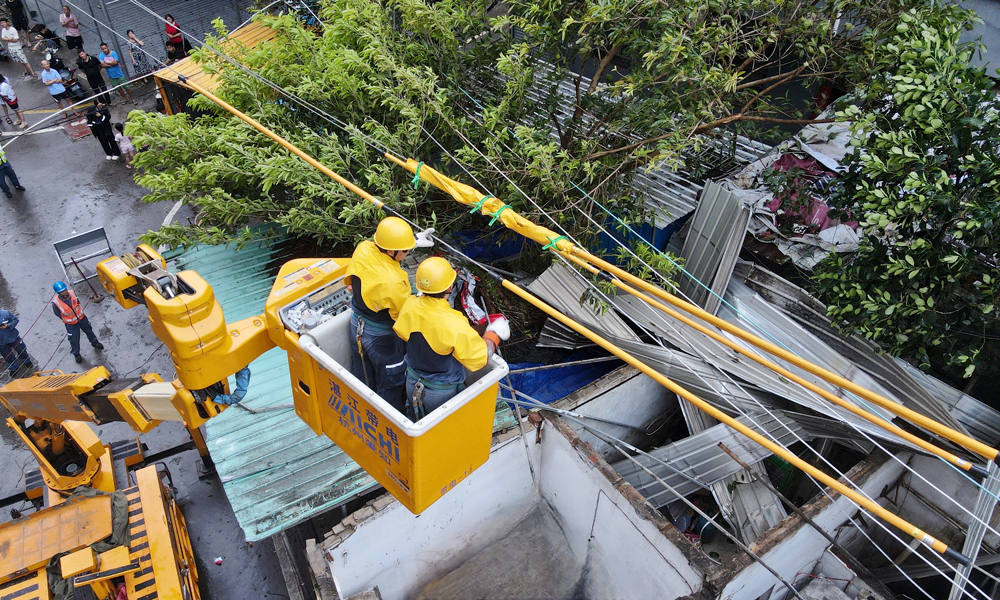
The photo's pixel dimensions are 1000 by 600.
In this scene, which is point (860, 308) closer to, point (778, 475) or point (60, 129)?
point (778, 475)

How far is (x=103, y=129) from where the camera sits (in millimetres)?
15664

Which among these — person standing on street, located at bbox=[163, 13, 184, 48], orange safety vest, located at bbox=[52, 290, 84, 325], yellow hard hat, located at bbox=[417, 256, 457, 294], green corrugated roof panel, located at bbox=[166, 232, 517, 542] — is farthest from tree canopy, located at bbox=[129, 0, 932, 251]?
person standing on street, located at bbox=[163, 13, 184, 48]

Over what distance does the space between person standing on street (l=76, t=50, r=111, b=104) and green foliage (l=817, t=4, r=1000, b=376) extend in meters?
17.6

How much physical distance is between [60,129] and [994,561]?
69.2ft

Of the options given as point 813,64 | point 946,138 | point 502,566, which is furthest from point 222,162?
point 946,138

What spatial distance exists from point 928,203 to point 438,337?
4.76m

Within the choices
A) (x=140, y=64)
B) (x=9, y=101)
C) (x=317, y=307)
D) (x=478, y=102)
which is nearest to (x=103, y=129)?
(x=9, y=101)

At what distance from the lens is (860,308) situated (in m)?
7.00

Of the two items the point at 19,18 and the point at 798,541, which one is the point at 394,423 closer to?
the point at 798,541

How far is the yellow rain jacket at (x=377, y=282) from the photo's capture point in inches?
220

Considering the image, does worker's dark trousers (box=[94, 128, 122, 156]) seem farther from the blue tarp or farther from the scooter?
A: the blue tarp

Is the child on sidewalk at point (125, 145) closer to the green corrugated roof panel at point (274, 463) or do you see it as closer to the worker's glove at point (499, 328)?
the green corrugated roof panel at point (274, 463)

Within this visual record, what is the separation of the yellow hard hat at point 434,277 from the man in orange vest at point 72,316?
8253 mm

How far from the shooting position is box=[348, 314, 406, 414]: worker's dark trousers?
5.93 meters
